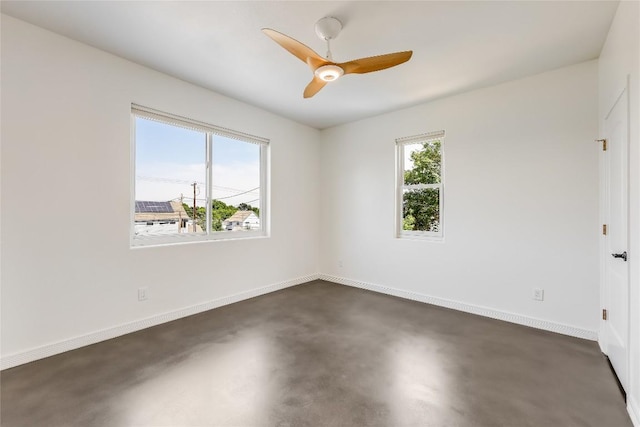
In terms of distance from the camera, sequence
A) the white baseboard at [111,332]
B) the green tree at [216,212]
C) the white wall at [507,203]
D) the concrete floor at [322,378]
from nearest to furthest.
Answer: the concrete floor at [322,378]
the white baseboard at [111,332]
the white wall at [507,203]
the green tree at [216,212]

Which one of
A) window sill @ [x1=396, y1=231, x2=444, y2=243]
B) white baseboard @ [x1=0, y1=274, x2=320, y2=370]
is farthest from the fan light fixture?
white baseboard @ [x1=0, y1=274, x2=320, y2=370]

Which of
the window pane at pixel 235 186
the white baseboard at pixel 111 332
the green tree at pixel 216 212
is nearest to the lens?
the white baseboard at pixel 111 332

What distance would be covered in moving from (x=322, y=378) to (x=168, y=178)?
266 cm

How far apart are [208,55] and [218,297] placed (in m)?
2.74

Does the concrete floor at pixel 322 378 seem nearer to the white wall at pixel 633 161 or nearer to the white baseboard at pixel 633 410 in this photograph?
the white baseboard at pixel 633 410

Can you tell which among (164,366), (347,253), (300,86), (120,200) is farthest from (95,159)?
(347,253)

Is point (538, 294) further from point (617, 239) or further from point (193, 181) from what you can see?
point (193, 181)

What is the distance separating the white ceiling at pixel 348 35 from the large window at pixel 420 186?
2.88ft

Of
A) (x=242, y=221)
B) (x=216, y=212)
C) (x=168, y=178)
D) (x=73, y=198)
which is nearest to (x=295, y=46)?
(x=168, y=178)

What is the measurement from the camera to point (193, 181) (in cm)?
348

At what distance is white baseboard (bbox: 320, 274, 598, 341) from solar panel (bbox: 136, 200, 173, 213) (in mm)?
2902

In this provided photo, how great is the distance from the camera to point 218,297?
11.9 ft

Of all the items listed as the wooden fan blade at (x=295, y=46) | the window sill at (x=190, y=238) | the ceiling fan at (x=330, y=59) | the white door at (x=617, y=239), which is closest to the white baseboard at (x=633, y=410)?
the white door at (x=617, y=239)

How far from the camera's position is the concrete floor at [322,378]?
5.50 feet
